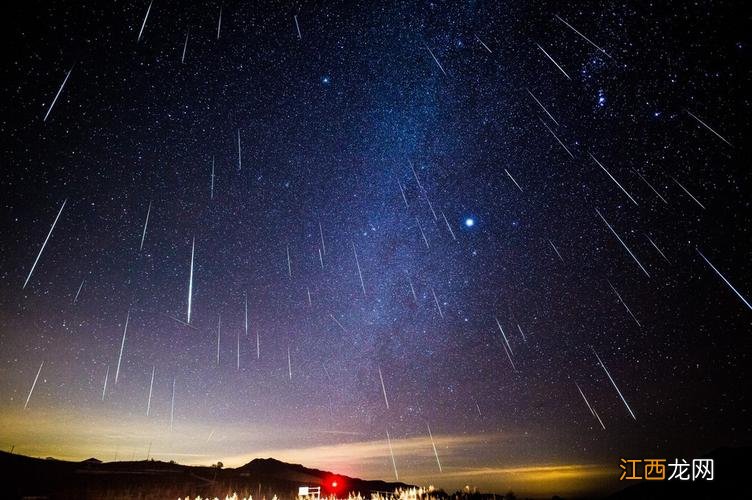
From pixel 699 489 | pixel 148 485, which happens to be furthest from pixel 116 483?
pixel 699 489

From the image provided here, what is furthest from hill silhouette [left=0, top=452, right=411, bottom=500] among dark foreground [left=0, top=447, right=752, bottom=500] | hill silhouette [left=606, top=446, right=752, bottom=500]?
hill silhouette [left=606, top=446, right=752, bottom=500]

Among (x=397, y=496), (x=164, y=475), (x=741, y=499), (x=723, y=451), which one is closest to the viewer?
(x=397, y=496)

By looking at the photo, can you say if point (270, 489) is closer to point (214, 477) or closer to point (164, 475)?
point (214, 477)

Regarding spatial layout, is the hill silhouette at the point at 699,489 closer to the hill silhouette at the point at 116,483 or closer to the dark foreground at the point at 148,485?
the dark foreground at the point at 148,485

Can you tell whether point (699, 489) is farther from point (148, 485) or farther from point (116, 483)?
point (116, 483)

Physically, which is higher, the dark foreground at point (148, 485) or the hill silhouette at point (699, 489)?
the dark foreground at point (148, 485)

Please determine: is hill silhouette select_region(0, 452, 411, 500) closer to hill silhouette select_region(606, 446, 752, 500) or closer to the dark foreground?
the dark foreground

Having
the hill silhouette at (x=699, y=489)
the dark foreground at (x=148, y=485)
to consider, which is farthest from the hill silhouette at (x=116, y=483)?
the hill silhouette at (x=699, y=489)

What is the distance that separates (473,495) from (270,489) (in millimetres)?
12937

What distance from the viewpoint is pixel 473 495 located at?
16203 mm

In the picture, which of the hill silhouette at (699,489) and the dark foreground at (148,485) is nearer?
the dark foreground at (148,485)

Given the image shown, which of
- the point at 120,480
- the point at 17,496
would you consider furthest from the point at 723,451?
the point at 17,496

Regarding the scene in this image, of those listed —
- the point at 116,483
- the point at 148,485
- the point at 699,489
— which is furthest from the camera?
the point at 699,489

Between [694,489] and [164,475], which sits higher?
[164,475]
